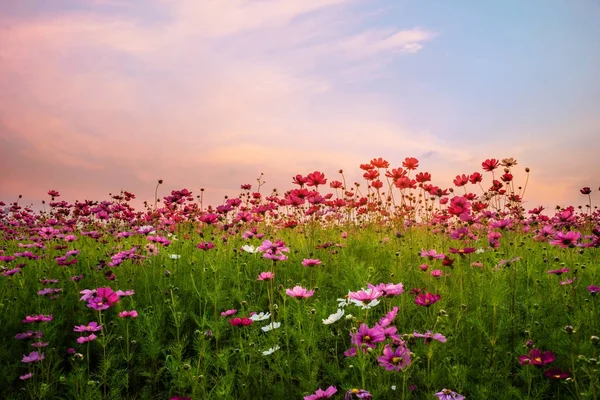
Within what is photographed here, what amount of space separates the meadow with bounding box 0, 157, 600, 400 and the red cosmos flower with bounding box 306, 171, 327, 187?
0.05 ft

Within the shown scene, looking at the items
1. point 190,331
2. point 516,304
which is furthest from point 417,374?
point 190,331

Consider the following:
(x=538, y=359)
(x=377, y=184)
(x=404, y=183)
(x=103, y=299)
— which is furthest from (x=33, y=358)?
(x=377, y=184)

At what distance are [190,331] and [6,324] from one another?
162cm

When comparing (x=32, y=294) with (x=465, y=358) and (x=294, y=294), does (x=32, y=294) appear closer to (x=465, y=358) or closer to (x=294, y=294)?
(x=294, y=294)

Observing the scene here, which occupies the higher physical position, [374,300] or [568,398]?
[374,300]

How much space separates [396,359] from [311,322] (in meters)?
1.21

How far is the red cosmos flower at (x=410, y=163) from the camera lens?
18.6ft

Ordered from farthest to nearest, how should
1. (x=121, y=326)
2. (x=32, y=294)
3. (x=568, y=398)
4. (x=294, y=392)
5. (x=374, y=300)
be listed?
(x=32, y=294) → (x=121, y=326) → (x=294, y=392) → (x=568, y=398) → (x=374, y=300)

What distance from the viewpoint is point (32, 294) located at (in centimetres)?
469

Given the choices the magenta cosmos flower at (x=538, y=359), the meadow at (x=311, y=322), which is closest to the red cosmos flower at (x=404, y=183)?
the meadow at (x=311, y=322)

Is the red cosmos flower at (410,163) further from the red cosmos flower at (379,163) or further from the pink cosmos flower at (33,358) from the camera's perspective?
the pink cosmos flower at (33,358)

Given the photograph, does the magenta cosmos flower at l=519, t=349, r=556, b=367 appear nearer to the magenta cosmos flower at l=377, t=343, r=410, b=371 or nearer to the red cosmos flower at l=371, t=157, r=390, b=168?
the magenta cosmos flower at l=377, t=343, r=410, b=371

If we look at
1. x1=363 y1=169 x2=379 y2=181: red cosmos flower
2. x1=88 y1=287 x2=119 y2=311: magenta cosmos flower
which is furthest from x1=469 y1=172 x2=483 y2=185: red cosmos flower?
x1=88 y1=287 x2=119 y2=311: magenta cosmos flower

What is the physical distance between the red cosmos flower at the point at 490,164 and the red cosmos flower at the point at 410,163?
94cm
